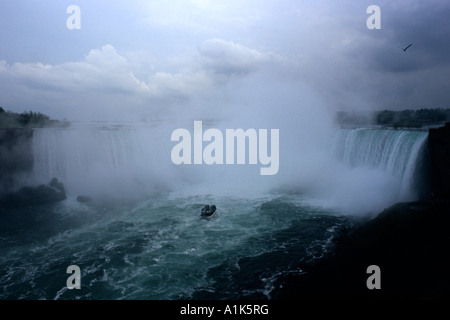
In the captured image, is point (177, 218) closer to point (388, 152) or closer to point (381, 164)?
point (381, 164)

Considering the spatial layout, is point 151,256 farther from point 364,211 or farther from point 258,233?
point 364,211

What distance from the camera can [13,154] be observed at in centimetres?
2266

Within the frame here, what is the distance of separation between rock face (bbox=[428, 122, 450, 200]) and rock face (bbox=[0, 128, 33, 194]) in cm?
2930

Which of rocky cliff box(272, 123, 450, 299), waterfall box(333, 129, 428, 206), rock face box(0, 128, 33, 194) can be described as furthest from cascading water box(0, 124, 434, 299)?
rocky cliff box(272, 123, 450, 299)

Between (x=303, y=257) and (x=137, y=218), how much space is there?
11.0 metres

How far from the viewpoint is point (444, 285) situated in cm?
899

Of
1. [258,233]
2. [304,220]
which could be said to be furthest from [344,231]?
[258,233]

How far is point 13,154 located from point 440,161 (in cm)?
3042

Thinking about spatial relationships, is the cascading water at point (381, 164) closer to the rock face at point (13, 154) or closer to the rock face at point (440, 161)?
the rock face at point (440, 161)

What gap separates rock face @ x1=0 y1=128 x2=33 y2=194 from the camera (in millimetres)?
22172

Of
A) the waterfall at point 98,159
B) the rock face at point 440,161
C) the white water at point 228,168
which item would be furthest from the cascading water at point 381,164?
the waterfall at point 98,159

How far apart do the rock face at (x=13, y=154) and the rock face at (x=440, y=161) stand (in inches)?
1153

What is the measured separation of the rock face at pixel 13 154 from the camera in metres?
22.2

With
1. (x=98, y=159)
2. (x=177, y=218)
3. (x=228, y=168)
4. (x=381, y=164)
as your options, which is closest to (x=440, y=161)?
(x=381, y=164)
